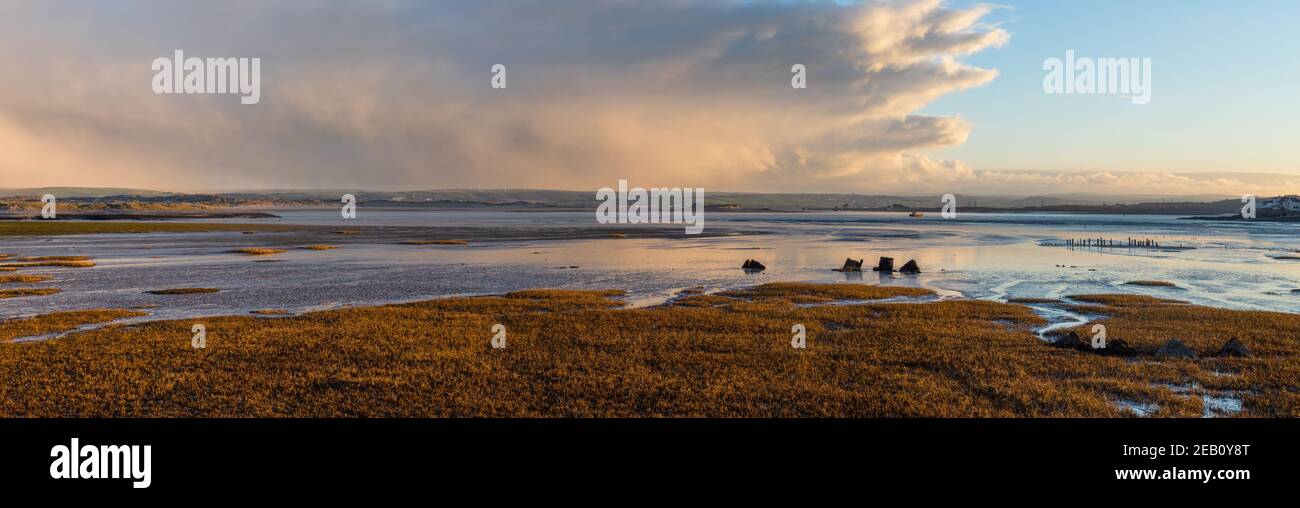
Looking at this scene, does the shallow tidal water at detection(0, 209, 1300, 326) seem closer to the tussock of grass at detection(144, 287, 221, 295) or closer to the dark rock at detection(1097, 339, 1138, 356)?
the tussock of grass at detection(144, 287, 221, 295)

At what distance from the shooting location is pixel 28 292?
36500 millimetres

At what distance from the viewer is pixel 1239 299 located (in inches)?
1474

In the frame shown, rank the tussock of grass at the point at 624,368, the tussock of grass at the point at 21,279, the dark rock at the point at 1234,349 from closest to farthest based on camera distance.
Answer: the tussock of grass at the point at 624,368 → the dark rock at the point at 1234,349 → the tussock of grass at the point at 21,279

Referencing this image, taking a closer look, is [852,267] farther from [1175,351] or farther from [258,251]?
[258,251]

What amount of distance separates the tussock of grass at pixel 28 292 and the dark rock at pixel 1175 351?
156ft

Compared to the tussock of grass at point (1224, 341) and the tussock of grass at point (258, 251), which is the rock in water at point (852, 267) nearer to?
the tussock of grass at point (1224, 341)

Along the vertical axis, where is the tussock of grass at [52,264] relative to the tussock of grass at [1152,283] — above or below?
above

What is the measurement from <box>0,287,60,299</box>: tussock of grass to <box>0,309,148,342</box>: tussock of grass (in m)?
8.98

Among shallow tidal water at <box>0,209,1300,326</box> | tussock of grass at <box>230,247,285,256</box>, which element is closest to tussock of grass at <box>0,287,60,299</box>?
shallow tidal water at <box>0,209,1300,326</box>

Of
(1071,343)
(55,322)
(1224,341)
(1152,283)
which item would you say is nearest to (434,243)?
(55,322)

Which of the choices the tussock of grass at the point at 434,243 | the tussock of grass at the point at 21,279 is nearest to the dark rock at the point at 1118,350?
the tussock of grass at the point at 21,279

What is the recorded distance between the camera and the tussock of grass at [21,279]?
41.3 m

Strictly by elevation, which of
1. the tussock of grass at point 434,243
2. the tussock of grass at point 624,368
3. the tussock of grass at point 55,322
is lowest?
the tussock of grass at point 624,368
